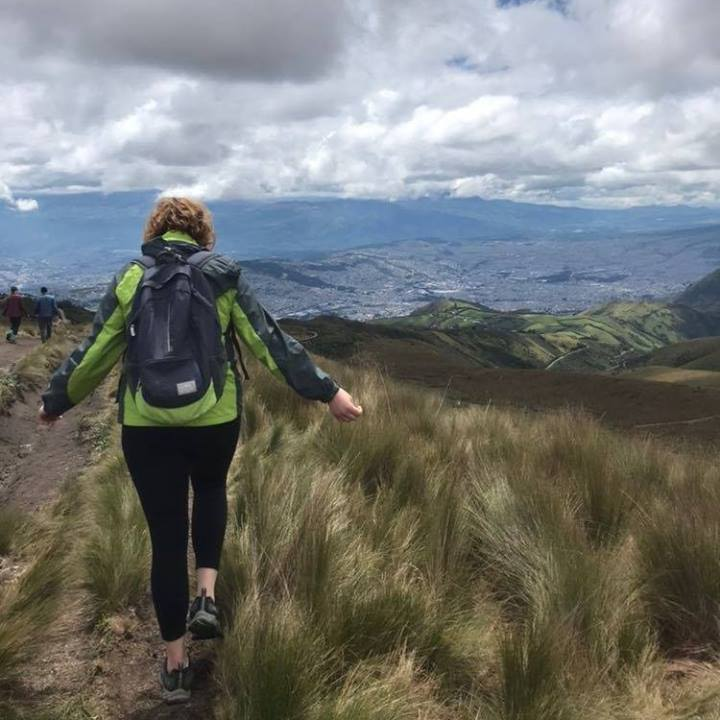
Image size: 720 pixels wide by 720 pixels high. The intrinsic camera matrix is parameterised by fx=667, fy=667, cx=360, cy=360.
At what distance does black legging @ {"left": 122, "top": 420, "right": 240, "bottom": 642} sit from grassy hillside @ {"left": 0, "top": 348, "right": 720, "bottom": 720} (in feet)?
1.09

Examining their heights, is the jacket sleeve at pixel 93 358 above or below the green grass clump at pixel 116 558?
above

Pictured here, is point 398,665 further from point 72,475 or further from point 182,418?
point 72,475

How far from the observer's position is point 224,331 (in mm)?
3002

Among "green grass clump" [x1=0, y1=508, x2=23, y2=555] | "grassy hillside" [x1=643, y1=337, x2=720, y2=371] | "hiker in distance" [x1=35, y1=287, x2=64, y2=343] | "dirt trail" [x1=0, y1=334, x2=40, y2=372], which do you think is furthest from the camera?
"grassy hillside" [x1=643, y1=337, x2=720, y2=371]

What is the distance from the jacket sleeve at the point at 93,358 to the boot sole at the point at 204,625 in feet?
3.71

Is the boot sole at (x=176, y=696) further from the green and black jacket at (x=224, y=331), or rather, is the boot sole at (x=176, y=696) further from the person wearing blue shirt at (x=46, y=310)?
the person wearing blue shirt at (x=46, y=310)

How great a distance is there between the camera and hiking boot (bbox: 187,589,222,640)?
3008 millimetres

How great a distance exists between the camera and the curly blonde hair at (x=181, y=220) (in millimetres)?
3057

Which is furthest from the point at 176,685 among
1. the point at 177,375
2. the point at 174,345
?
the point at 174,345

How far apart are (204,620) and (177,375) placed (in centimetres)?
115

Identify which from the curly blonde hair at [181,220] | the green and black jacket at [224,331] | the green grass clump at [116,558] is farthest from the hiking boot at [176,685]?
the curly blonde hair at [181,220]

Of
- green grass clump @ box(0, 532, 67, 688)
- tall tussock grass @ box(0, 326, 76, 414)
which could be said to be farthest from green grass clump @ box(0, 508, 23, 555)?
tall tussock grass @ box(0, 326, 76, 414)

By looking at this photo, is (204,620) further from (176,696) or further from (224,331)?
(224,331)

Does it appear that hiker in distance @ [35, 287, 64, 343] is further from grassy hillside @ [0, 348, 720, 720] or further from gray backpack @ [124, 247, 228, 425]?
gray backpack @ [124, 247, 228, 425]
